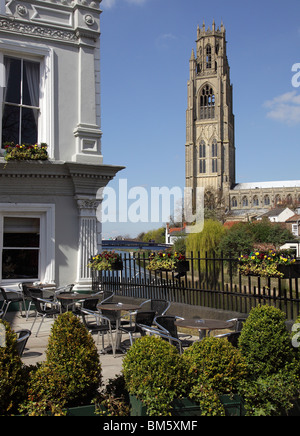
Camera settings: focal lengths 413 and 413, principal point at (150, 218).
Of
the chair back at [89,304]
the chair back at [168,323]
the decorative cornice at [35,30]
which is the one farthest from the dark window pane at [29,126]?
the chair back at [168,323]

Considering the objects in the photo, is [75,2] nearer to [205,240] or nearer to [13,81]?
[13,81]

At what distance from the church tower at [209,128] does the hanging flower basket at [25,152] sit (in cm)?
12016

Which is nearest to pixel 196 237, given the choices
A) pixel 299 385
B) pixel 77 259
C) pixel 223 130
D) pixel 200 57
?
pixel 77 259

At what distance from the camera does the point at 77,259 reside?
12148mm

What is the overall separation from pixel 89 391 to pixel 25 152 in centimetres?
841

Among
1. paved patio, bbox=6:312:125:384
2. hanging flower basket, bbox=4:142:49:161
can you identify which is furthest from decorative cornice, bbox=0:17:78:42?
paved patio, bbox=6:312:125:384

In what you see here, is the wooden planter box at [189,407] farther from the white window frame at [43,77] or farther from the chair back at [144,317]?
the white window frame at [43,77]

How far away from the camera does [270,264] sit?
807cm

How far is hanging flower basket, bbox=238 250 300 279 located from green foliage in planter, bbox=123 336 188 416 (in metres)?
4.32

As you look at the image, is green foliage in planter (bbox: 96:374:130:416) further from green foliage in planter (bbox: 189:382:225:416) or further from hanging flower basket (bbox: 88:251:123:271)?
hanging flower basket (bbox: 88:251:123:271)

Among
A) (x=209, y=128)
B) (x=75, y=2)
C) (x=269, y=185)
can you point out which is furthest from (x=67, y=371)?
(x=269, y=185)

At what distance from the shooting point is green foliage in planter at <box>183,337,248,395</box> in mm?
4125

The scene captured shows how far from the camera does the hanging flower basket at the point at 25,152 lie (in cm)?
1100
